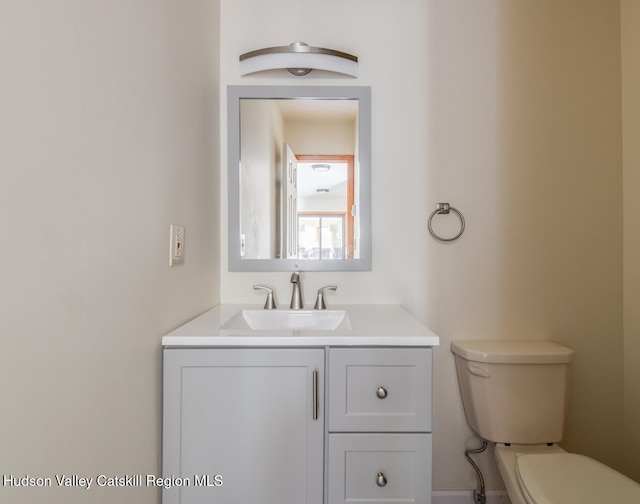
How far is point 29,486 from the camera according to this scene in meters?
0.51

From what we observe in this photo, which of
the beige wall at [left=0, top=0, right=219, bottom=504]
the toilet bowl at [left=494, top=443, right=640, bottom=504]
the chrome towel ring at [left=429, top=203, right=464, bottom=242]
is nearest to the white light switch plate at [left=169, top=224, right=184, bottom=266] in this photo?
the beige wall at [left=0, top=0, right=219, bottom=504]

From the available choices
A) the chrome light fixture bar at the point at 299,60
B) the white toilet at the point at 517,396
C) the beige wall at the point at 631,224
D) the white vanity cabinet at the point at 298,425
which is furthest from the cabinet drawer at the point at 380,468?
the chrome light fixture bar at the point at 299,60

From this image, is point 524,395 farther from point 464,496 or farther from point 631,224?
point 631,224

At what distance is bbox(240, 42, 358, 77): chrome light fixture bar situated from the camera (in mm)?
Answer: 1300

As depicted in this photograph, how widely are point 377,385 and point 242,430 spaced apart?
38cm

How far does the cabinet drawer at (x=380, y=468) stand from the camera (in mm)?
893

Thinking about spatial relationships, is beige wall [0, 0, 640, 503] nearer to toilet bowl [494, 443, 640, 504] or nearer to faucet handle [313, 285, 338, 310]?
faucet handle [313, 285, 338, 310]

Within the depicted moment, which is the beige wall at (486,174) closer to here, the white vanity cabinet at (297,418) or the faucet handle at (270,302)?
the faucet handle at (270,302)

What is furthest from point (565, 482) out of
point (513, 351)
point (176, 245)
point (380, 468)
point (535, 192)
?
point (176, 245)

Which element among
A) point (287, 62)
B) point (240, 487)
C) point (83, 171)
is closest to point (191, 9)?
point (287, 62)

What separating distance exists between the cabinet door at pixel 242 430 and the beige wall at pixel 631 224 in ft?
4.39

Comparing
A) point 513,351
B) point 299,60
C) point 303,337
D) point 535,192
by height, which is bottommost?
point 513,351

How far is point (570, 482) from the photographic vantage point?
36.0 inches

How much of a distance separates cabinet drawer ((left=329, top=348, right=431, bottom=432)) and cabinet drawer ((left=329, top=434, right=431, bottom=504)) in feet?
0.13
